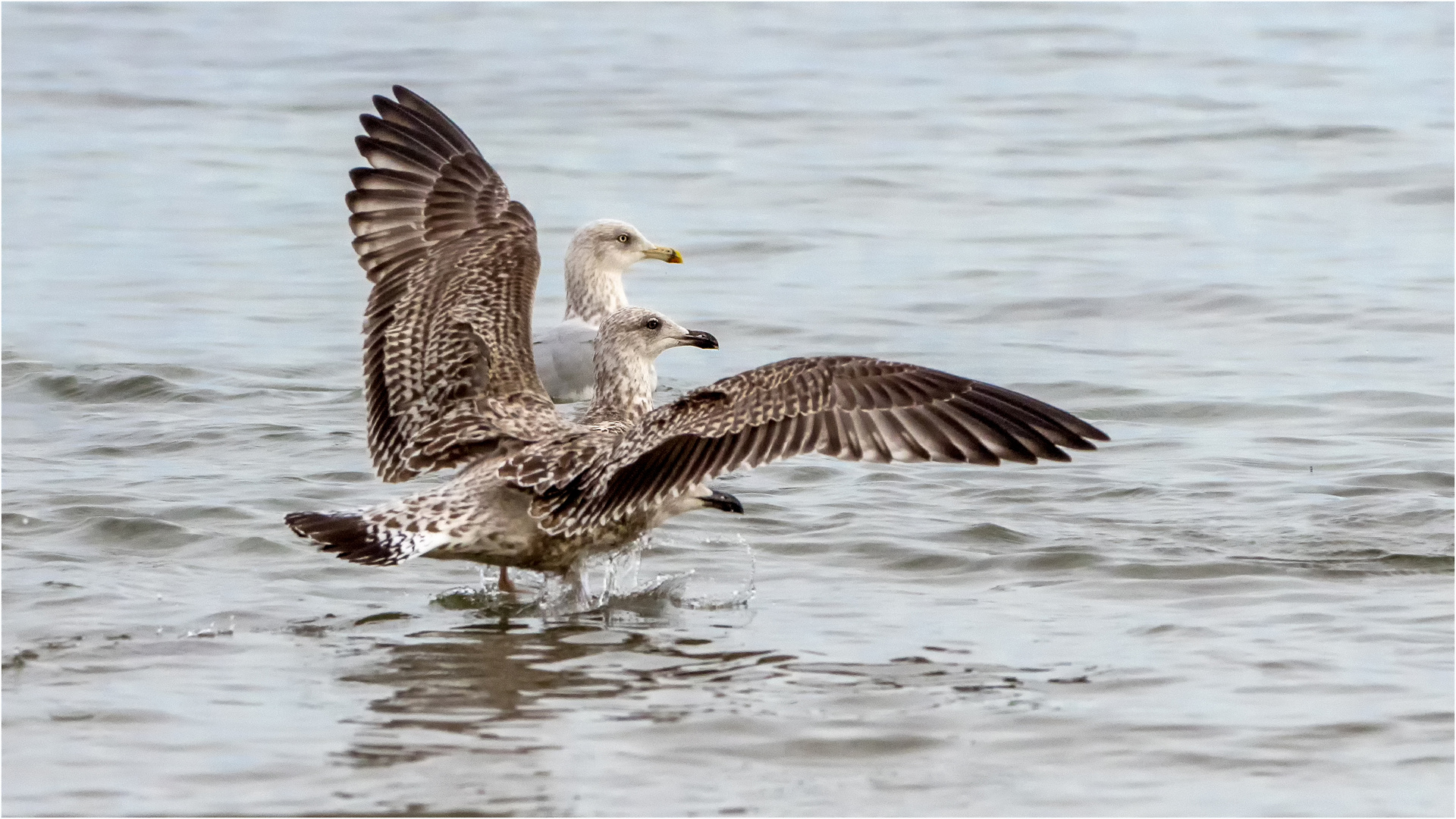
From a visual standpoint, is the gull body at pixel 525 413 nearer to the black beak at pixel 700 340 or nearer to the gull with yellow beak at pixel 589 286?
the black beak at pixel 700 340

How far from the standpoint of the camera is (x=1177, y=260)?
13188 mm

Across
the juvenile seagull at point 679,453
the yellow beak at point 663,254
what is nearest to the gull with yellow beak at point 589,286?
the yellow beak at point 663,254

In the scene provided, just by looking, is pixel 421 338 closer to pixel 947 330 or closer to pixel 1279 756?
pixel 1279 756

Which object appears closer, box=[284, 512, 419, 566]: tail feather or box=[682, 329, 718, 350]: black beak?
box=[284, 512, 419, 566]: tail feather

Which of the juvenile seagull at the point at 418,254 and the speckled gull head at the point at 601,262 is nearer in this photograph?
the juvenile seagull at the point at 418,254

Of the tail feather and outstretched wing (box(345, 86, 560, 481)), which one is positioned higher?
outstretched wing (box(345, 86, 560, 481))

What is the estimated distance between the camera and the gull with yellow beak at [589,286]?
10.0 m

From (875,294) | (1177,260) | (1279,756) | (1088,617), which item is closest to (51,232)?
(875,294)

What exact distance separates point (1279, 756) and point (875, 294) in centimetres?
713

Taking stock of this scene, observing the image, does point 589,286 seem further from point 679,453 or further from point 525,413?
point 679,453

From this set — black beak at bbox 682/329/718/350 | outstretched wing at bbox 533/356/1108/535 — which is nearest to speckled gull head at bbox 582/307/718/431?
black beak at bbox 682/329/718/350

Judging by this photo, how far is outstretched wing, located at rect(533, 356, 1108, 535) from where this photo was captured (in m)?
6.45

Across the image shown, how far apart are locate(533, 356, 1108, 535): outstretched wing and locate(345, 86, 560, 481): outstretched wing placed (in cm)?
66

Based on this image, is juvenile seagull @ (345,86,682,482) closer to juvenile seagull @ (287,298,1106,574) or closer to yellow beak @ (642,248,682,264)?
juvenile seagull @ (287,298,1106,574)
